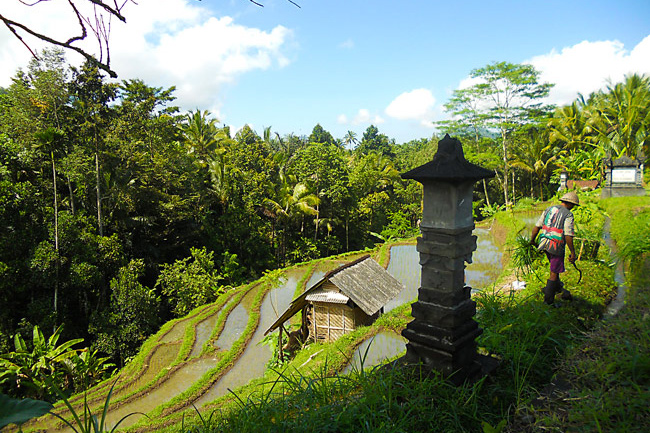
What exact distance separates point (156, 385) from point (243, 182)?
1223cm

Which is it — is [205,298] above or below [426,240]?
below

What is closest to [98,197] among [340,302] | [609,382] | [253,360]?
[253,360]

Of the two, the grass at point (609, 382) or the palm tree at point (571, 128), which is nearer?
the grass at point (609, 382)

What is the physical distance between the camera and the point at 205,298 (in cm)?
1650

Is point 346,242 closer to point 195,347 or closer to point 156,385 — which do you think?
point 195,347

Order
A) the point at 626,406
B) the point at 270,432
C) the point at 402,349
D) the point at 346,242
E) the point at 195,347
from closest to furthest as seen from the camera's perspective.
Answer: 1. the point at 626,406
2. the point at 270,432
3. the point at 402,349
4. the point at 195,347
5. the point at 346,242

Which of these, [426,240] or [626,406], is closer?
[626,406]

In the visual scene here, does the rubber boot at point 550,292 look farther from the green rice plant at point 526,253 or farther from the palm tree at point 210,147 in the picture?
the palm tree at point 210,147

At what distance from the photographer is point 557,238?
430 cm

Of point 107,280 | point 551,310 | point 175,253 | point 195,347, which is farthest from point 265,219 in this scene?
point 551,310

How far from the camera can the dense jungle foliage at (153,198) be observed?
12305 mm

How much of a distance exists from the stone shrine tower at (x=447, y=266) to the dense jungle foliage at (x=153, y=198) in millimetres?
5293

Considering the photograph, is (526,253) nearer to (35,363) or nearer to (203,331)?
(203,331)

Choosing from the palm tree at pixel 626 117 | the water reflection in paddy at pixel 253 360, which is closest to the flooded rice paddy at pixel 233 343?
the water reflection in paddy at pixel 253 360
